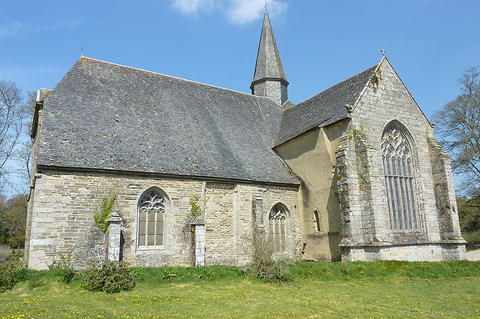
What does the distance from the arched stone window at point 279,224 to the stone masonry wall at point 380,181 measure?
3.68 metres

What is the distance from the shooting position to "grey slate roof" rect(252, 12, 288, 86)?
86.1 ft

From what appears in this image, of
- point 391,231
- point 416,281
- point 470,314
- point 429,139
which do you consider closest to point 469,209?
point 429,139

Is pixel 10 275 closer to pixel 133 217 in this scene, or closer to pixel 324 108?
pixel 133 217

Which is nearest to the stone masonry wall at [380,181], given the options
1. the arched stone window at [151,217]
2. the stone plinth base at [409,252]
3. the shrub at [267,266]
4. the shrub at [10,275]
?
the stone plinth base at [409,252]

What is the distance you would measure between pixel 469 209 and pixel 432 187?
58.5ft

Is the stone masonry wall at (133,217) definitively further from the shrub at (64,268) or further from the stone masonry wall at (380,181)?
the stone masonry wall at (380,181)

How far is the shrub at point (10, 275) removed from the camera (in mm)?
11031

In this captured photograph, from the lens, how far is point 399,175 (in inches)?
690

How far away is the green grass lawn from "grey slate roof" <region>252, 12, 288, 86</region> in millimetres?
15621

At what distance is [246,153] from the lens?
1875cm

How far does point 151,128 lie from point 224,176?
155 inches

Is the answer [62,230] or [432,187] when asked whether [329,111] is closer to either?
[432,187]

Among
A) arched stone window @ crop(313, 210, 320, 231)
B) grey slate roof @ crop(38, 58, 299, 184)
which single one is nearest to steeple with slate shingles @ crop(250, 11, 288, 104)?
grey slate roof @ crop(38, 58, 299, 184)

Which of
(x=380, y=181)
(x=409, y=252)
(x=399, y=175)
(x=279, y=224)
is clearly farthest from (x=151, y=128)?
(x=409, y=252)
